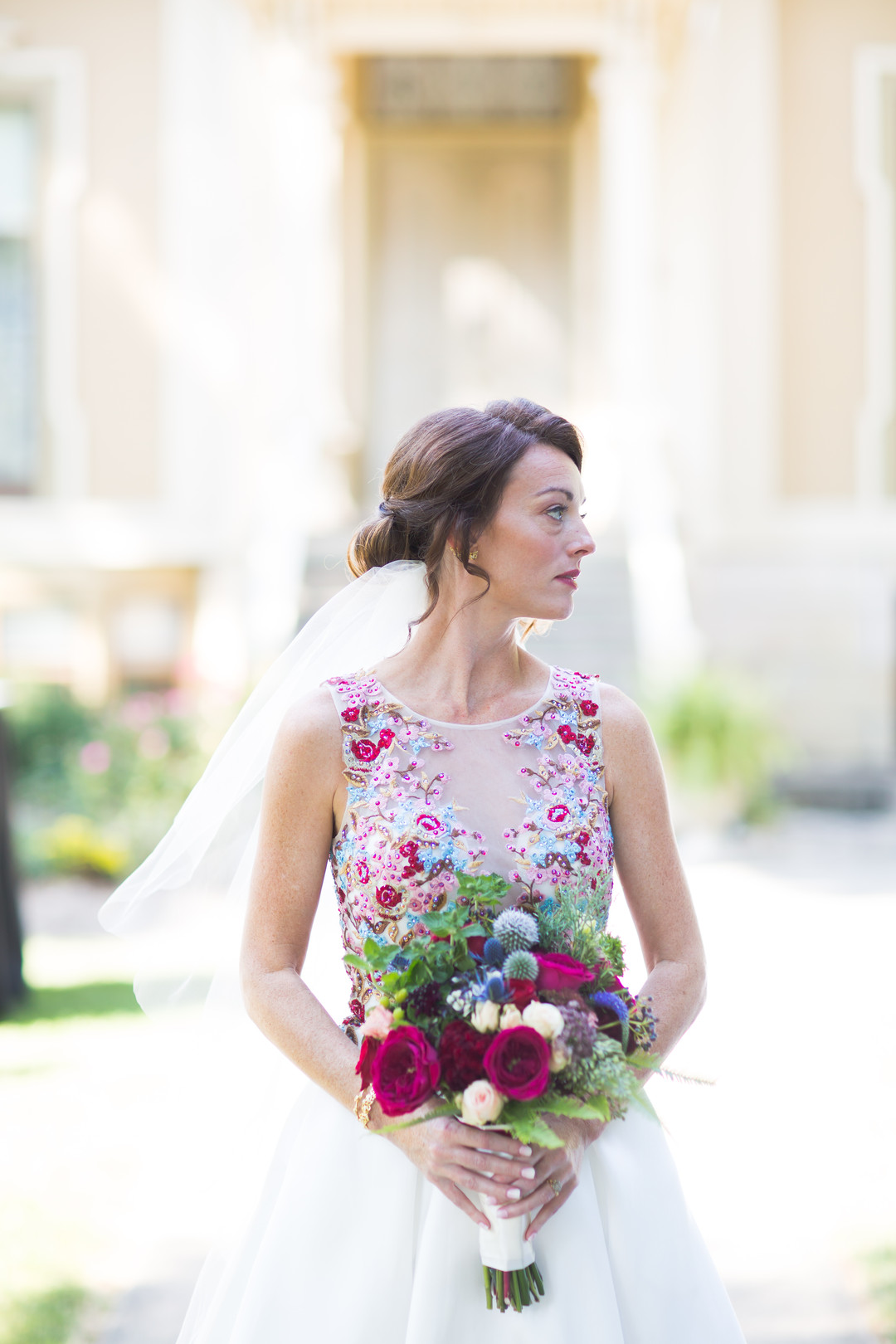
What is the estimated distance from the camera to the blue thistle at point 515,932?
6.09 feet

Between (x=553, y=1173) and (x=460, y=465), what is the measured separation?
3.66 feet

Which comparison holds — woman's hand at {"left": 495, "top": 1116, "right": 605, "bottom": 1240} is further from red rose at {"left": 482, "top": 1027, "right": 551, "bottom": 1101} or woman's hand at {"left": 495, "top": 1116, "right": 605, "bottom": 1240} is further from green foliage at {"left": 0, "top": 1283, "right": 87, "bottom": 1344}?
green foliage at {"left": 0, "top": 1283, "right": 87, "bottom": 1344}

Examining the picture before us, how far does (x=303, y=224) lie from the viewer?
38.5ft

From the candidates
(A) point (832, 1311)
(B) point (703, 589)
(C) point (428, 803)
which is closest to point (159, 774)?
(B) point (703, 589)

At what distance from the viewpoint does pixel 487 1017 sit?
1735mm

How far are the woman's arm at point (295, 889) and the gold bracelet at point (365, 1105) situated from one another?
10 centimetres

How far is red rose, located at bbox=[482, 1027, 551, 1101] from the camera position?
168 cm

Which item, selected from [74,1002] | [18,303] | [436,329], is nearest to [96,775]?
[74,1002]

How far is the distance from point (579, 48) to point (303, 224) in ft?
9.67

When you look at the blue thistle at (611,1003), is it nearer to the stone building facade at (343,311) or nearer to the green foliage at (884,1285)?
the green foliage at (884,1285)

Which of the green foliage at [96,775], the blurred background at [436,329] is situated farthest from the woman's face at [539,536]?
the blurred background at [436,329]

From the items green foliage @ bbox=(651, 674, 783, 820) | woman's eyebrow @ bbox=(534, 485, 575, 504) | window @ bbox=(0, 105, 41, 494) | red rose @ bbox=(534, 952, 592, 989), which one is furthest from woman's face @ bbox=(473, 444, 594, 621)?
window @ bbox=(0, 105, 41, 494)

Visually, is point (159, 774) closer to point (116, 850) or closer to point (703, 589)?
point (116, 850)

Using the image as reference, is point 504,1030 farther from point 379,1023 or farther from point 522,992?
point 379,1023
